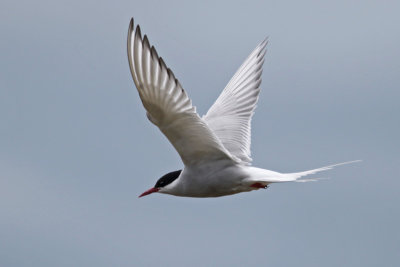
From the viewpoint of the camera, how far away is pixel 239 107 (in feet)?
36.8

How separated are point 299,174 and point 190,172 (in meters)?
1.26

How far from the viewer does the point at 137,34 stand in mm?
8117

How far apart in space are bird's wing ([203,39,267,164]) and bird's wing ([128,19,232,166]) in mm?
1754

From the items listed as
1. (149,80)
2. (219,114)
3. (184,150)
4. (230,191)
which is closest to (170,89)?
(149,80)

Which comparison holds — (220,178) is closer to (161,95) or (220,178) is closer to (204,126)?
(204,126)

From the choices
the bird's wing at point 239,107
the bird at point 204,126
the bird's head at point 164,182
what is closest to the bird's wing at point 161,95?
the bird at point 204,126

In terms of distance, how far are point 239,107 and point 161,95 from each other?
10.2 ft

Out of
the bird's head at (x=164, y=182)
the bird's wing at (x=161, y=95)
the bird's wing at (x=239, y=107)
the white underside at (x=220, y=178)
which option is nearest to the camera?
the bird's wing at (x=161, y=95)

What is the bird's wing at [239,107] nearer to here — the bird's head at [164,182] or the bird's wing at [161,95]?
the bird's head at [164,182]

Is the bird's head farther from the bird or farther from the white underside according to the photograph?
the white underside

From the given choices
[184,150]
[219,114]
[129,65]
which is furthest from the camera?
[219,114]

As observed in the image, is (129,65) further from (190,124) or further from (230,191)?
(230,191)

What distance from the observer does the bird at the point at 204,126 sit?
26.8ft

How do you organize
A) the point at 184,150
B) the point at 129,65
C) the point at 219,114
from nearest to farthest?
the point at 129,65, the point at 184,150, the point at 219,114
